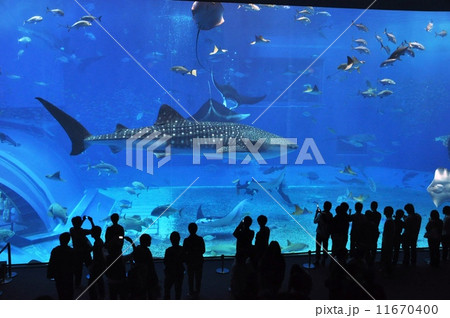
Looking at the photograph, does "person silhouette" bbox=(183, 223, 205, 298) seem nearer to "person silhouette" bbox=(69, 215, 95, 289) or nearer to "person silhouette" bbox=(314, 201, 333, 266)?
"person silhouette" bbox=(69, 215, 95, 289)

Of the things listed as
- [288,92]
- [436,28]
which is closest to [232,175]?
[288,92]

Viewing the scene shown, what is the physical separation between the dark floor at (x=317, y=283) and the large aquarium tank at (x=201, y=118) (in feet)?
6.70

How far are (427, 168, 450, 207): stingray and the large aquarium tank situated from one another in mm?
39

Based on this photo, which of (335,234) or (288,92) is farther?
(288,92)

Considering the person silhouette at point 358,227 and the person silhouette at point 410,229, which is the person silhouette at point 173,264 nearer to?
the person silhouette at point 358,227

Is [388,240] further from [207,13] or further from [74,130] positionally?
[74,130]

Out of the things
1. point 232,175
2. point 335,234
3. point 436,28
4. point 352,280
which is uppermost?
point 436,28

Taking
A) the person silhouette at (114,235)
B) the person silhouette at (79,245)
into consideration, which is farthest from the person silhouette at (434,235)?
the person silhouette at (79,245)

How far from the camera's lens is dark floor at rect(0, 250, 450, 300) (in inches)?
144

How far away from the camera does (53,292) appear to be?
150 inches

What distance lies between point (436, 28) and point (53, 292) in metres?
47.8

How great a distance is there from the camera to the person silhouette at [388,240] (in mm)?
4180

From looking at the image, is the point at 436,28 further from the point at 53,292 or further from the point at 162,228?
the point at 53,292

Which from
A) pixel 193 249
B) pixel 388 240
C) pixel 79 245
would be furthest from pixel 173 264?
pixel 388 240
